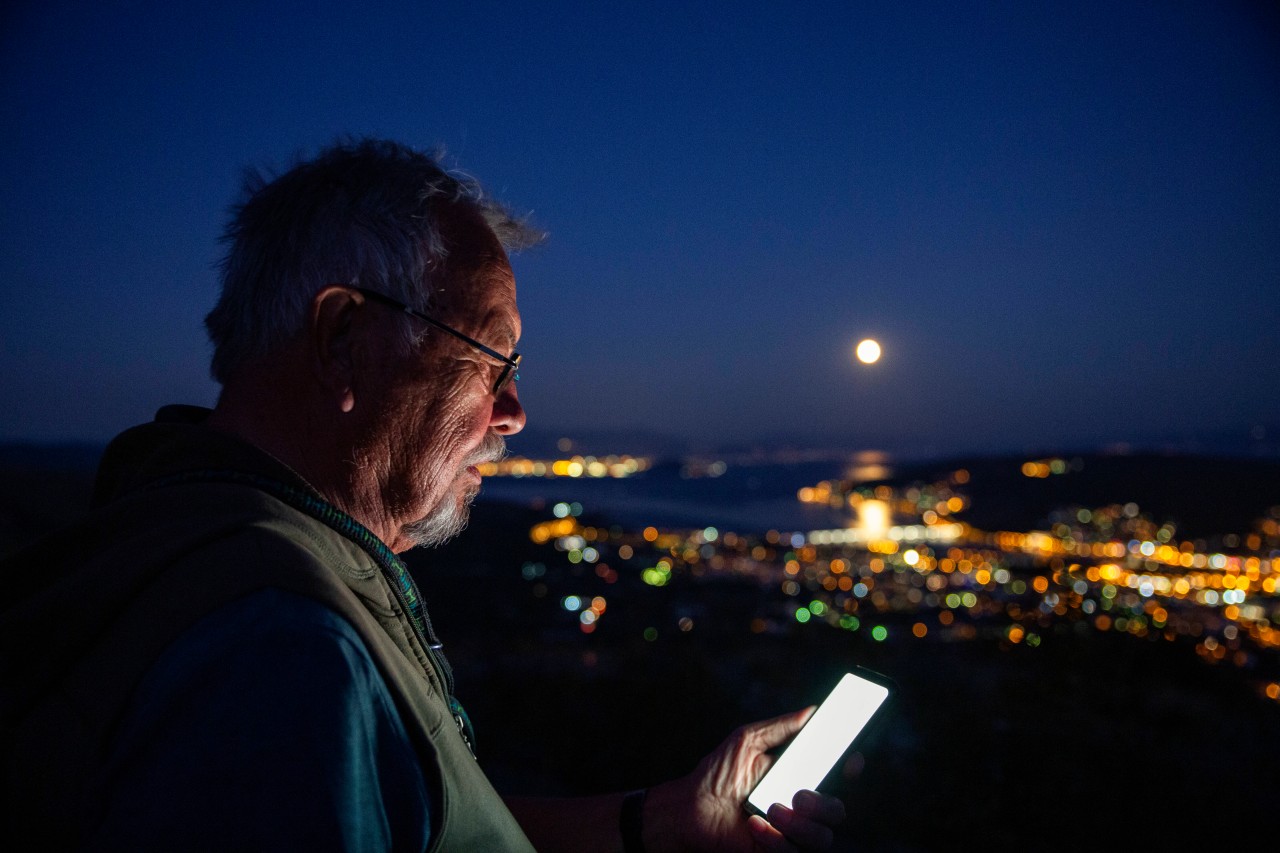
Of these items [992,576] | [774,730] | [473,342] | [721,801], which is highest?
[992,576]

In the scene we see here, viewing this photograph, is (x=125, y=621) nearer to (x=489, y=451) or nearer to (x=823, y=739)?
(x=489, y=451)

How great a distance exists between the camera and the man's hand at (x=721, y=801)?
2049 millimetres

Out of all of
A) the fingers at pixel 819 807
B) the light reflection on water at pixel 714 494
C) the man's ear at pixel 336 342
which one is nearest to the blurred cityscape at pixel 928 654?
the fingers at pixel 819 807

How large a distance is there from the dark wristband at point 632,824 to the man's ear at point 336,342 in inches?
61.9

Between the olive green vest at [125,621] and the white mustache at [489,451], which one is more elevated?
the white mustache at [489,451]

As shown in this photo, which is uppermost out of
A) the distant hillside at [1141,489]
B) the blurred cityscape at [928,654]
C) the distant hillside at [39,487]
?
the distant hillside at [1141,489]

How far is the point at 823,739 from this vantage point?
209 centimetres

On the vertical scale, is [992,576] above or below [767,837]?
above

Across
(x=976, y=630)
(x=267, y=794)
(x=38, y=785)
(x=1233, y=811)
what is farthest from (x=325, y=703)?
(x=976, y=630)

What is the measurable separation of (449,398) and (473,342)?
15 centimetres

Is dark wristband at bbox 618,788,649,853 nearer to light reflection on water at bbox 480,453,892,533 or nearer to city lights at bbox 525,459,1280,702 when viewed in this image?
city lights at bbox 525,459,1280,702

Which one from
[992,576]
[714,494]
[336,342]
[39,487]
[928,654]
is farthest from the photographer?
[714,494]

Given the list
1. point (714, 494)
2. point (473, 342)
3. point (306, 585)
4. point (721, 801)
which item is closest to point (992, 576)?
point (721, 801)

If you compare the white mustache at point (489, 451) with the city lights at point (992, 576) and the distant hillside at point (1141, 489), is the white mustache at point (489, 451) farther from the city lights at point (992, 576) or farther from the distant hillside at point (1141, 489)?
the distant hillside at point (1141, 489)
